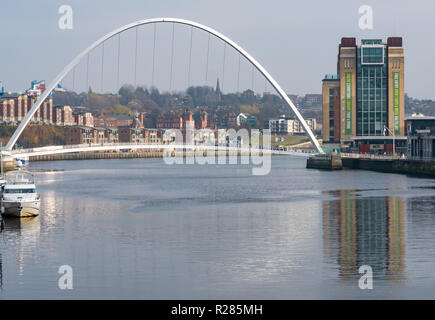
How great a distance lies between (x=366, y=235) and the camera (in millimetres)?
37375

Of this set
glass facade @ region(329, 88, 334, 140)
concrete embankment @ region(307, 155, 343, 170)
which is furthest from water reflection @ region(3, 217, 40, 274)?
glass facade @ region(329, 88, 334, 140)

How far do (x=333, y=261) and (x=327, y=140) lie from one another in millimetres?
117458

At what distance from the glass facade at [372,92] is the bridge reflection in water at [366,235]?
273 feet

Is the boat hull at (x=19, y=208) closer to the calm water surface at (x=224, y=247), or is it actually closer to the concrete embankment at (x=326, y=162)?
the calm water surface at (x=224, y=247)

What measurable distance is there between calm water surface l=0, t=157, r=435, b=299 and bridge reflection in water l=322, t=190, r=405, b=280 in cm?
6

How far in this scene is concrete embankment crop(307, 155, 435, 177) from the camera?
83.0 meters

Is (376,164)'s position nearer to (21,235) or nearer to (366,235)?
(366,235)

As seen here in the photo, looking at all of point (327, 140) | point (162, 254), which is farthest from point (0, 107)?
point (162, 254)

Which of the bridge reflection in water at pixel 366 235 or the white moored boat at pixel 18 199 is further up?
the white moored boat at pixel 18 199

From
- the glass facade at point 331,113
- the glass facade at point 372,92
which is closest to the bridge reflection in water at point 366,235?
the glass facade at point 372,92

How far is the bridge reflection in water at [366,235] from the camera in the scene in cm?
2877

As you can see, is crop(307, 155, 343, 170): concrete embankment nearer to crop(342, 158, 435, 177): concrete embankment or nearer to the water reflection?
crop(342, 158, 435, 177): concrete embankment

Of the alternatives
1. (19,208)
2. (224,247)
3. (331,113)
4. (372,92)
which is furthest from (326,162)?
(224,247)
